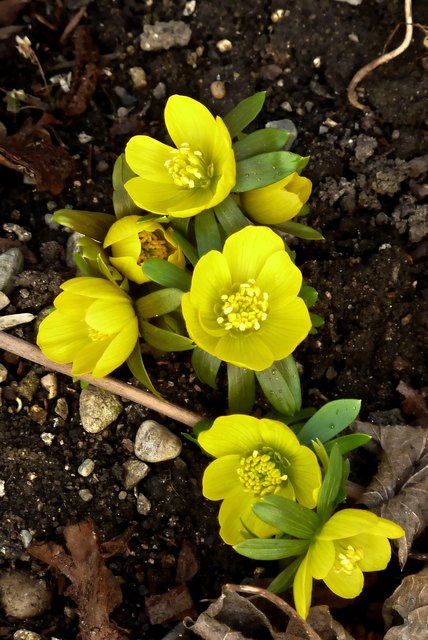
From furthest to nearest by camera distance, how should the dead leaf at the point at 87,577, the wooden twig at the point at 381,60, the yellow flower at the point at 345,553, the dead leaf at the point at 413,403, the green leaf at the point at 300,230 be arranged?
the wooden twig at the point at 381,60 → the dead leaf at the point at 413,403 → the green leaf at the point at 300,230 → the dead leaf at the point at 87,577 → the yellow flower at the point at 345,553

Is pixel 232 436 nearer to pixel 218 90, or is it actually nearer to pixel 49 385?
pixel 49 385

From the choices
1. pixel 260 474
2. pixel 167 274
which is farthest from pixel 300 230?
pixel 260 474

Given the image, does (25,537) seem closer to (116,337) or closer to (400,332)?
(116,337)

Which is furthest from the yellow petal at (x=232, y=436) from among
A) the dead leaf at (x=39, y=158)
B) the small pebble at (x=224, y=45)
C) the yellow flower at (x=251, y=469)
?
the small pebble at (x=224, y=45)

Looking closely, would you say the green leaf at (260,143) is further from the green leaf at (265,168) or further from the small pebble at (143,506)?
the small pebble at (143,506)


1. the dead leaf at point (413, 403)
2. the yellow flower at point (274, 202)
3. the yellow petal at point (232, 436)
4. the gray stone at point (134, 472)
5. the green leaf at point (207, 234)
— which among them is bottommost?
the gray stone at point (134, 472)

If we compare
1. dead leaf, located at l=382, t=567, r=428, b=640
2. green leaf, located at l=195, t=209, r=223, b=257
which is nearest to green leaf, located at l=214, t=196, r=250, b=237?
green leaf, located at l=195, t=209, r=223, b=257

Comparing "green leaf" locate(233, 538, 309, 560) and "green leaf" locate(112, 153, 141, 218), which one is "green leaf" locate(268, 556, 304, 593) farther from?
"green leaf" locate(112, 153, 141, 218)

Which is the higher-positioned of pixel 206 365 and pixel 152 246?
pixel 152 246
